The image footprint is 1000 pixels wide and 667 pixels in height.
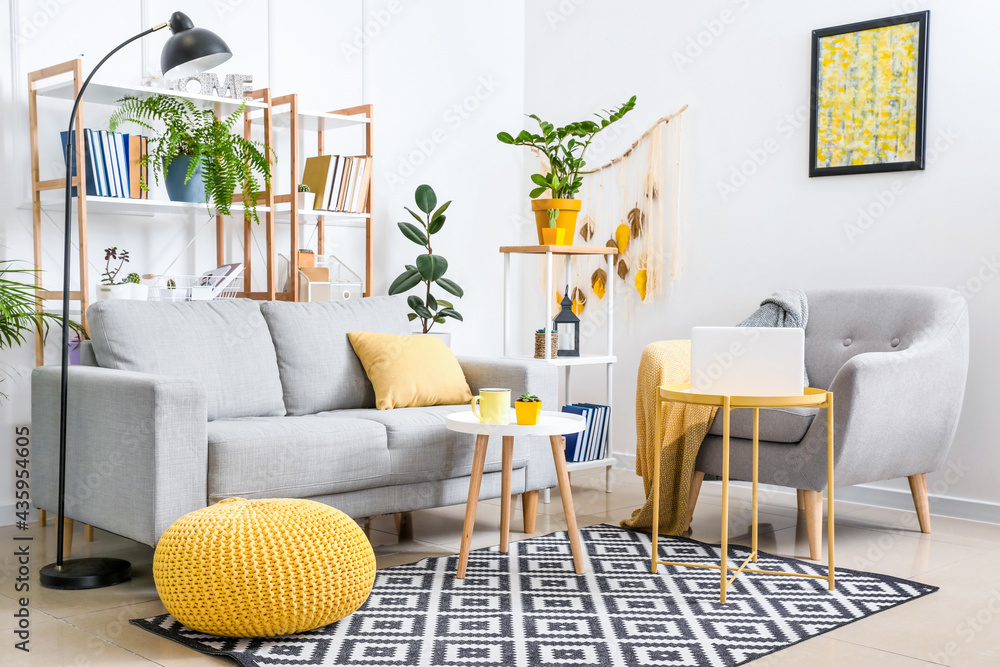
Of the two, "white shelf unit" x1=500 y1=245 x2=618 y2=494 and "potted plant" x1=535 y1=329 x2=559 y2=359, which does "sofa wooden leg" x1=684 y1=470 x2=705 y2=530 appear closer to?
"white shelf unit" x1=500 y1=245 x2=618 y2=494

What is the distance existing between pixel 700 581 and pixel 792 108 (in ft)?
7.39

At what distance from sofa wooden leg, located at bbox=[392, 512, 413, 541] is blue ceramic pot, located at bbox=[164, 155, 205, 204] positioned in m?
1.36

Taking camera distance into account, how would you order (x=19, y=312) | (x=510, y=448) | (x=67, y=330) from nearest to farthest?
(x=67, y=330) → (x=510, y=448) → (x=19, y=312)

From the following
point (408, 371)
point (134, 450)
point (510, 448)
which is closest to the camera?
point (134, 450)

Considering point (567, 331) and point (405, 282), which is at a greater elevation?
point (405, 282)

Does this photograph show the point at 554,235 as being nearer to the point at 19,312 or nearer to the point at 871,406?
the point at 871,406

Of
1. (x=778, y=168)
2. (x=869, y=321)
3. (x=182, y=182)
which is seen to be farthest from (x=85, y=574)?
(x=778, y=168)

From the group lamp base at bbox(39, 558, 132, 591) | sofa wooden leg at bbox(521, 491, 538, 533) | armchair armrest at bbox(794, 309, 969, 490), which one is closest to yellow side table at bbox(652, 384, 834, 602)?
armchair armrest at bbox(794, 309, 969, 490)

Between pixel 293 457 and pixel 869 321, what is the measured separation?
6.89 feet

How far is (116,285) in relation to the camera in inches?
134

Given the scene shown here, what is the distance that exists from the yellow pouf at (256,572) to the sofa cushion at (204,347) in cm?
79

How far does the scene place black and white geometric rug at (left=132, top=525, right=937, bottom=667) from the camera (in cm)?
219

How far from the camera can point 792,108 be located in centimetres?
416

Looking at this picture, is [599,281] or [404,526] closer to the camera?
[404,526]
